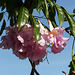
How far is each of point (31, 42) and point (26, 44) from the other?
26 millimetres

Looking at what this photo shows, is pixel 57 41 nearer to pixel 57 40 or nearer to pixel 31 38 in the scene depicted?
pixel 57 40

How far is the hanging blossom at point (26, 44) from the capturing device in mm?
822

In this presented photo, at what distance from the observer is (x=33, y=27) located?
2.77ft

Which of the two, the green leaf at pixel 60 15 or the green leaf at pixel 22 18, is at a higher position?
the green leaf at pixel 22 18

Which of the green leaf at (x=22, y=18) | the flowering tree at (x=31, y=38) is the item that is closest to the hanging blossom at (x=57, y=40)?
the flowering tree at (x=31, y=38)

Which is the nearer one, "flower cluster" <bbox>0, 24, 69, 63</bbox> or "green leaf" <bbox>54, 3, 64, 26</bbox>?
"flower cluster" <bbox>0, 24, 69, 63</bbox>

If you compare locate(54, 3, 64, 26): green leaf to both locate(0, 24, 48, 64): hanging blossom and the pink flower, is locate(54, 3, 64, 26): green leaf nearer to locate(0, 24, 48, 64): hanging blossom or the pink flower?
the pink flower

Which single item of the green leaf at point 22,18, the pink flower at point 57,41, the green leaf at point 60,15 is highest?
the green leaf at point 22,18

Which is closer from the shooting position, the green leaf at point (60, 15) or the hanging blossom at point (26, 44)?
the hanging blossom at point (26, 44)

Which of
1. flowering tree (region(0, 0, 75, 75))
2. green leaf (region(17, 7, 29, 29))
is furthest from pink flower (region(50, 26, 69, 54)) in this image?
green leaf (region(17, 7, 29, 29))

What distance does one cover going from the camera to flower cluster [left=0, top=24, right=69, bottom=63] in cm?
83

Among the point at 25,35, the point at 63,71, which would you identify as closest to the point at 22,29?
the point at 25,35

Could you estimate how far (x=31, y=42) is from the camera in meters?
0.83

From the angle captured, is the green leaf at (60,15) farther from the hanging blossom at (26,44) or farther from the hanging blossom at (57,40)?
the hanging blossom at (26,44)
